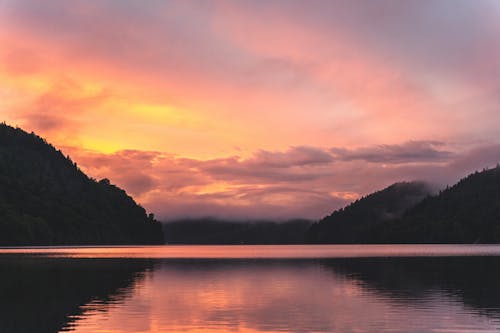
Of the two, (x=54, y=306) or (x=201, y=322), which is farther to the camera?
(x=54, y=306)

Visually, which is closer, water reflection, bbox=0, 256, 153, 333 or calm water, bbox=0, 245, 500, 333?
calm water, bbox=0, 245, 500, 333

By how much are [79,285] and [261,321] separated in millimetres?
39327

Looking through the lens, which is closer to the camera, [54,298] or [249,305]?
[249,305]

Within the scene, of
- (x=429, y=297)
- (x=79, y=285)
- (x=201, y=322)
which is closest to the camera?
(x=201, y=322)

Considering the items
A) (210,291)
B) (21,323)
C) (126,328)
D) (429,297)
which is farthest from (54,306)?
(429,297)

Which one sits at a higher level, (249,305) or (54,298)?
(54,298)

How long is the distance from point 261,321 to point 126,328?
9.81 metres

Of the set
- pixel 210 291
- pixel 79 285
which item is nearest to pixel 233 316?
pixel 210 291

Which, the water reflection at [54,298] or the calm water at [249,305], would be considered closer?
the calm water at [249,305]

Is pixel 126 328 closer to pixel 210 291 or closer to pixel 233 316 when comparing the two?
pixel 233 316

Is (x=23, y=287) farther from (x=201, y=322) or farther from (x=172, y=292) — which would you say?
(x=201, y=322)

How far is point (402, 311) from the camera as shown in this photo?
5500cm

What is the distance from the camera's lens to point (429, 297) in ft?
219

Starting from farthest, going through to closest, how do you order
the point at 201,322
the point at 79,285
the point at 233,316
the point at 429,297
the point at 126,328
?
the point at 79,285, the point at 429,297, the point at 233,316, the point at 201,322, the point at 126,328
